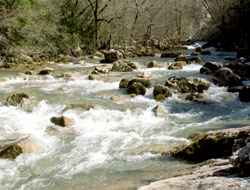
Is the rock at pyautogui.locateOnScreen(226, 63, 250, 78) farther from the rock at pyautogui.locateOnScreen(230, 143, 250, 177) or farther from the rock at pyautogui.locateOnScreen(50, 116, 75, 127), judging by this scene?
the rock at pyautogui.locateOnScreen(230, 143, 250, 177)

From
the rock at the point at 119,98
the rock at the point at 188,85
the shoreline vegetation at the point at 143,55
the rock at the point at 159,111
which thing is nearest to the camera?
the shoreline vegetation at the point at 143,55

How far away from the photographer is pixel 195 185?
2037 millimetres

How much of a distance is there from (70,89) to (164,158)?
6.66 metres

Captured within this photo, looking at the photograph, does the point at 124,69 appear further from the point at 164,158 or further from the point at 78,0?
the point at 78,0

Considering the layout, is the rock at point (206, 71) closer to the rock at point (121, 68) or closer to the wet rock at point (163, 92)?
the rock at point (121, 68)

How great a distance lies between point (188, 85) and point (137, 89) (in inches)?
74.4

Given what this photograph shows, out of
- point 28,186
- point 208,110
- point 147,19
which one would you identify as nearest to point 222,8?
point 147,19

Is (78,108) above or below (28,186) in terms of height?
above

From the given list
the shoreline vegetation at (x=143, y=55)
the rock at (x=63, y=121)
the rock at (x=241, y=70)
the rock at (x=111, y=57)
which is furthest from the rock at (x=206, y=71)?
the rock at (x=63, y=121)

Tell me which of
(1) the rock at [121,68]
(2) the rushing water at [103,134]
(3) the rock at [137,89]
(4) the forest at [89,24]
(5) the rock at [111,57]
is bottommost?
(2) the rushing water at [103,134]

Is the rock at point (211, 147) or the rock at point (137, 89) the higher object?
the rock at point (137, 89)

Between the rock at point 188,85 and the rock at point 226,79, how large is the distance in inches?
33.5

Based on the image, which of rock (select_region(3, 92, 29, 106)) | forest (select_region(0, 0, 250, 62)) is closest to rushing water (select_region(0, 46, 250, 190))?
rock (select_region(3, 92, 29, 106))

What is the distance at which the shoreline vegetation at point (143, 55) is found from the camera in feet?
9.15
